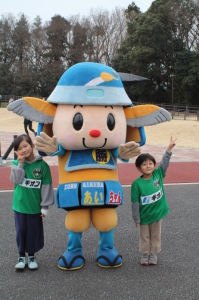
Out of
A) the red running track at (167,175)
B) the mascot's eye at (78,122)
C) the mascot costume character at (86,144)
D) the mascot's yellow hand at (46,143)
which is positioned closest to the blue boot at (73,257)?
the mascot costume character at (86,144)

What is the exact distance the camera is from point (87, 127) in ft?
10.6

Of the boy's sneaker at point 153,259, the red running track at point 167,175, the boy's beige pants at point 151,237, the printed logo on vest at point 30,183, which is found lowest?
the red running track at point 167,175

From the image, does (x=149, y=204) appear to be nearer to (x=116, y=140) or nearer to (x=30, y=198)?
(x=116, y=140)

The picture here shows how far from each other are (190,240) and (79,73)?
8.06 feet

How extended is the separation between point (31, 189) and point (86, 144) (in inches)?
27.7

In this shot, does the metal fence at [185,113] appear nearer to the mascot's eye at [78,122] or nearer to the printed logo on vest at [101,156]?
the printed logo on vest at [101,156]

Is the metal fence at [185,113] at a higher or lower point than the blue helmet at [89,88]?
lower

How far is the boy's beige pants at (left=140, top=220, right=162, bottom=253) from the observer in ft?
11.3

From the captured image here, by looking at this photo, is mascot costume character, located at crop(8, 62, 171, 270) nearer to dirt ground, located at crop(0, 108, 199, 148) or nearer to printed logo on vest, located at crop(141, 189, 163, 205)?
printed logo on vest, located at crop(141, 189, 163, 205)

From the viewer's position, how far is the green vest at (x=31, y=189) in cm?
332

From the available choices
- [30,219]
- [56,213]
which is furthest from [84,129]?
[56,213]

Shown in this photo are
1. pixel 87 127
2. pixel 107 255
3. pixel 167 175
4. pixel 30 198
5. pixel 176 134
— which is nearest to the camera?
pixel 87 127

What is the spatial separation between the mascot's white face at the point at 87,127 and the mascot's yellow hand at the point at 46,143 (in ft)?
0.27

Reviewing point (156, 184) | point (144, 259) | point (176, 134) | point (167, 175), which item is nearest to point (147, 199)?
point (156, 184)
